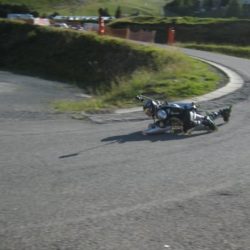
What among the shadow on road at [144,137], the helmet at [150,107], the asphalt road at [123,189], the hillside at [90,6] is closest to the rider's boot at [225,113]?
the asphalt road at [123,189]

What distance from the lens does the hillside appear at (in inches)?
6144

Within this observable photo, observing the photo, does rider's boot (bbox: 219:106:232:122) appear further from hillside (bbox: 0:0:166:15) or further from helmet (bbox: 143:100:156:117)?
hillside (bbox: 0:0:166:15)

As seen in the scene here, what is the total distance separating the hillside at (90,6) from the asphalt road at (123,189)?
14565cm

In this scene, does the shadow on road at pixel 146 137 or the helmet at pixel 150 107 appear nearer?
the shadow on road at pixel 146 137

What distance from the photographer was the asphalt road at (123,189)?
17.5ft

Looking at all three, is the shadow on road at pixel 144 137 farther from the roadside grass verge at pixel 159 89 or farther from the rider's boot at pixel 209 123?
the roadside grass verge at pixel 159 89

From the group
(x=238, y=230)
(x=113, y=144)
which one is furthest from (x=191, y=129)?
(x=238, y=230)

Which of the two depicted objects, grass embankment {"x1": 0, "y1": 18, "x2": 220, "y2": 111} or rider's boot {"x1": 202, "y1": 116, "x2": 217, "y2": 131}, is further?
grass embankment {"x1": 0, "y1": 18, "x2": 220, "y2": 111}

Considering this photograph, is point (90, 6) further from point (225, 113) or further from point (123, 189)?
point (123, 189)

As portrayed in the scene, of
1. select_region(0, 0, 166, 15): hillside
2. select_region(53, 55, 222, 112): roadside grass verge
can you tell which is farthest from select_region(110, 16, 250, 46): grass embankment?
select_region(0, 0, 166, 15): hillside

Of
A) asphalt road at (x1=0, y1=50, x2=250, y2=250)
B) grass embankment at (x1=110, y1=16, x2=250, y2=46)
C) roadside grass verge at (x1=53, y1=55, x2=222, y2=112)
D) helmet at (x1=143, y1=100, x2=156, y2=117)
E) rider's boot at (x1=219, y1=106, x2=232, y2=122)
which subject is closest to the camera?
asphalt road at (x1=0, y1=50, x2=250, y2=250)

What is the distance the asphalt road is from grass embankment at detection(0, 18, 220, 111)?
4.30m

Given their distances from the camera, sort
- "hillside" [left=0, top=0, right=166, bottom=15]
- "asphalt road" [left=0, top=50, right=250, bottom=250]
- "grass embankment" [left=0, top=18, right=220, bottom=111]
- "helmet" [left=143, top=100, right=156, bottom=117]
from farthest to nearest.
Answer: "hillside" [left=0, top=0, right=166, bottom=15], "grass embankment" [left=0, top=18, right=220, bottom=111], "helmet" [left=143, top=100, right=156, bottom=117], "asphalt road" [left=0, top=50, right=250, bottom=250]

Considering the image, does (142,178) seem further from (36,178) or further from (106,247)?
(106,247)
